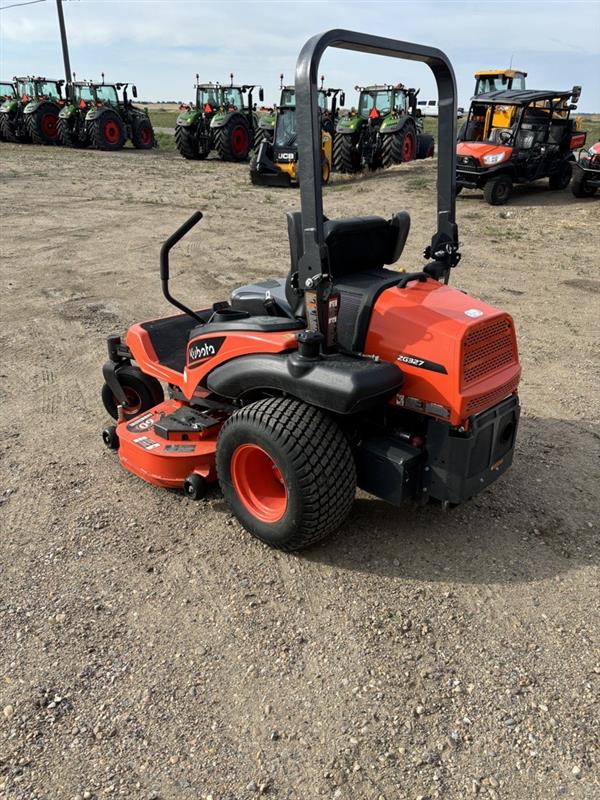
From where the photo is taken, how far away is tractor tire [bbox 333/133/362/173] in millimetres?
15578

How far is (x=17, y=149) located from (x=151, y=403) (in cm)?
2096

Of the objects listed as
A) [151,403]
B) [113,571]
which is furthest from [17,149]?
[113,571]

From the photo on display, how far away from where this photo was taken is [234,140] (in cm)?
1944

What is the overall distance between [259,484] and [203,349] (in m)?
0.73

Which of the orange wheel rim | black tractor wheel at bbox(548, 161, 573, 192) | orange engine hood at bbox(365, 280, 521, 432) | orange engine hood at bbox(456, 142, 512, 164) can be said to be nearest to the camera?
orange engine hood at bbox(365, 280, 521, 432)

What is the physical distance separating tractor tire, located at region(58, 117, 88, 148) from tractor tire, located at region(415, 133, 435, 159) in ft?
37.2

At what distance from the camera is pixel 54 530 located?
3.31 m

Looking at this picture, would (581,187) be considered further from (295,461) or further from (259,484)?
(295,461)

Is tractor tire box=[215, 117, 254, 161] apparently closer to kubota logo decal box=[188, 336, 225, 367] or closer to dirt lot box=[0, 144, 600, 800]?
dirt lot box=[0, 144, 600, 800]

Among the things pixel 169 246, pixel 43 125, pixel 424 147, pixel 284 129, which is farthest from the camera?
pixel 43 125

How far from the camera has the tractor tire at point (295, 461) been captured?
278cm

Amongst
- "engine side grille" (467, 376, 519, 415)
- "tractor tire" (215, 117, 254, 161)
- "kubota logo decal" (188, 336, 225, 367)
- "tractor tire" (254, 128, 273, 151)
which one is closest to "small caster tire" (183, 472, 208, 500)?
"kubota logo decal" (188, 336, 225, 367)

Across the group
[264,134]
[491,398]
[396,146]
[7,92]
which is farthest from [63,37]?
[491,398]

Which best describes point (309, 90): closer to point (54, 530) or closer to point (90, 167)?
point (54, 530)
